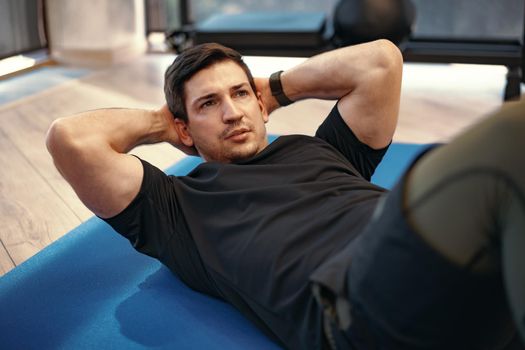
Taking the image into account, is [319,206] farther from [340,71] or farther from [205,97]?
[340,71]

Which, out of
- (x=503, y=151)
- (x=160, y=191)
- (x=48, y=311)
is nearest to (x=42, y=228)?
(x=48, y=311)

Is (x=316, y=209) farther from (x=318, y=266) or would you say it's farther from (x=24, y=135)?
(x=24, y=135)

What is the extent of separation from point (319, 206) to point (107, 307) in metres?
0.56

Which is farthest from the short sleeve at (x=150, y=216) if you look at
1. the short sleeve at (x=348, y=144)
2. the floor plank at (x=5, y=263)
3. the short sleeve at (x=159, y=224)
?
the floor plank at (x=5, y=263)

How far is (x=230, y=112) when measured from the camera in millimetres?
1677

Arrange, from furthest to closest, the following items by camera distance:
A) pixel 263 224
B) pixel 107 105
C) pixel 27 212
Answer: pixel 107 105 < pixel 27 212 < pixel 263 224

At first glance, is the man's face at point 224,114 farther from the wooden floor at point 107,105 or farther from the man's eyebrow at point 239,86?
the wooden floor at point 107,105

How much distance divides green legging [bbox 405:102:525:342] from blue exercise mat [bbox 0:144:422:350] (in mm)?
476

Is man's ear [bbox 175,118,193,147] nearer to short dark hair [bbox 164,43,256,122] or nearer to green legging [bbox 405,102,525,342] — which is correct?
short dark hair [bbox 164,43,256,122]

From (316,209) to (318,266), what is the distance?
0.63 ft

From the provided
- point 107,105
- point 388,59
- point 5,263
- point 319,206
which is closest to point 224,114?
point 319,206

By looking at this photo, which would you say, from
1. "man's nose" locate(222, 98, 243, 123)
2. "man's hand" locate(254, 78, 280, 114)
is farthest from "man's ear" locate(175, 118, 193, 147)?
"man's hand" locate(254, 78, 280, 114)

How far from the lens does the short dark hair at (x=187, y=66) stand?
5.68 ft

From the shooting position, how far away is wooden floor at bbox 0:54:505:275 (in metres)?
2.33
